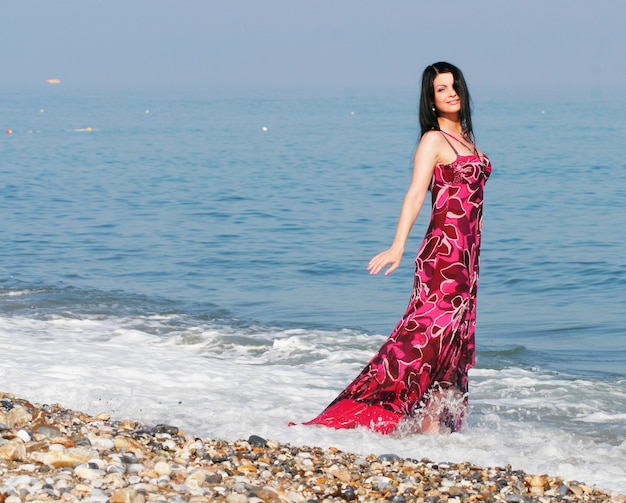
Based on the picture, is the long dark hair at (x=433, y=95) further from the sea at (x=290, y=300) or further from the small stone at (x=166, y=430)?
the small stone at (x=166, y=430)

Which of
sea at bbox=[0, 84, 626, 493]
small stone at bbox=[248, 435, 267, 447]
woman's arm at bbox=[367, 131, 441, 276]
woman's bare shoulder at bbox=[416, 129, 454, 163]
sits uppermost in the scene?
woman's bare shoulder at bbox=[416, 129, 454, 163]

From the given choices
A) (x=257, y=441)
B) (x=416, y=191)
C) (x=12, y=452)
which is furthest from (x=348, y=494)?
(x=416, y=191)

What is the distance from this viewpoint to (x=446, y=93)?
5379 millimetres

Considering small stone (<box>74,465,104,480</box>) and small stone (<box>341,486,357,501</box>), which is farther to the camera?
small stone (<box>341,486,357,501</box>)

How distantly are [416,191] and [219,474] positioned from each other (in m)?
1.73

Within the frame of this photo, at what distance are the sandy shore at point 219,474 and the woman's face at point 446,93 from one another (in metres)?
1.78

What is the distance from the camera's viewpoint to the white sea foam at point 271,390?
561 cm

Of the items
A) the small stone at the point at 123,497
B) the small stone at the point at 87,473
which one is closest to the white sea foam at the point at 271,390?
the small stone at the point at 87,473

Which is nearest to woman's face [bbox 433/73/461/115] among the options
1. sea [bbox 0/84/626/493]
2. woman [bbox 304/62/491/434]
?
woman [bbox 304/62/491/434]

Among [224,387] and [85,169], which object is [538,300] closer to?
[224,387]

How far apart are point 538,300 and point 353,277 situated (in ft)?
8.03

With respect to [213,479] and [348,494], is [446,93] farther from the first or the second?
[213,479]

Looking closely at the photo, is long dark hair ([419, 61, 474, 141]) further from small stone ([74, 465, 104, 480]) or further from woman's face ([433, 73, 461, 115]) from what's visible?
small stone ([74, 465, 104, 480])

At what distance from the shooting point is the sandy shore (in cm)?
420
